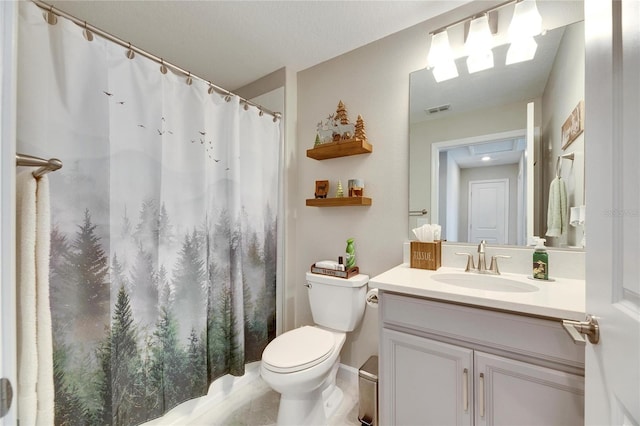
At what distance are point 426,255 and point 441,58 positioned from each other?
3.70 feet

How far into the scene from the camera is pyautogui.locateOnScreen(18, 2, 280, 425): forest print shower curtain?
1010mm

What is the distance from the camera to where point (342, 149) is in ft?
5.73

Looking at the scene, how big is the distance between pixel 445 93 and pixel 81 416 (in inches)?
92.7

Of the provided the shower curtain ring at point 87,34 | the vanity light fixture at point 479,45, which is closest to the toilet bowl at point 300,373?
the shower curtain ring at point 87,34

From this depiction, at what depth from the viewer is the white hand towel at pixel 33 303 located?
0.67m

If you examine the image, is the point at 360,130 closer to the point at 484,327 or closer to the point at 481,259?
the point at 481,259

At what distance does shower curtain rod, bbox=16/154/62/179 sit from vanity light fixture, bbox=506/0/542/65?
6.41 feet

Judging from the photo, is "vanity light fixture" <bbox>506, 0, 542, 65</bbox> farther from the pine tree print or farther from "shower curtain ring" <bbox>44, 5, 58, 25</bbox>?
the pine tree print

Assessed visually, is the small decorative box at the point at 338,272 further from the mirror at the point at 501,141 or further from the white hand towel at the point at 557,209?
the white hand towel at the point at 557,209

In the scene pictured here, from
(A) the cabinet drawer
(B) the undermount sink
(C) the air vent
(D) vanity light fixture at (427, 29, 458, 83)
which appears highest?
(D) vanity light fixture at (427, 29, 458, 83)

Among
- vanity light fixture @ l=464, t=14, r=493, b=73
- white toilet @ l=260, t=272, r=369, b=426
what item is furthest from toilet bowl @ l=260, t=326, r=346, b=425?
vanity light fixture @ l=464, t=14, r=493, b=73

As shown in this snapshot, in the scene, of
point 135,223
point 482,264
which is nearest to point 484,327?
point 482,264

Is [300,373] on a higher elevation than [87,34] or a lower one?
lower

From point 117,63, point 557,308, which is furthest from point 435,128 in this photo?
point 117,63
